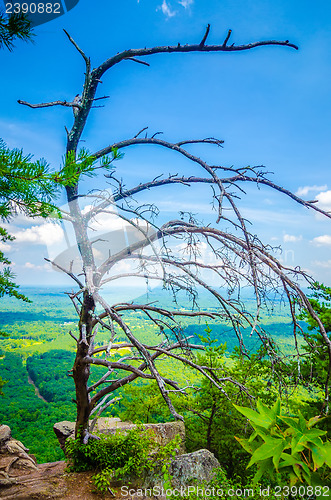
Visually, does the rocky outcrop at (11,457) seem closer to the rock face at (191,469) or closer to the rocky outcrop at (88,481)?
the rocky outcrop at (88,481)

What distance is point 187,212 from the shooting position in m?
5.00

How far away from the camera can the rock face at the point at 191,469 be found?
5055 mm

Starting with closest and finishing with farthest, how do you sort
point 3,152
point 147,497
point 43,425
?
point 3,152
point 147,497
point 43,425

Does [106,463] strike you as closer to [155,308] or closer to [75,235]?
[155,308]

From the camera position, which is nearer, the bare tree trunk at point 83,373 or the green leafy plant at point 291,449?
the green leafy plant at point 291,449

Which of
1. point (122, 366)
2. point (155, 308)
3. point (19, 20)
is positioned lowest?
point (122, 366)

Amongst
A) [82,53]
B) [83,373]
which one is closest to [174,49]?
[82,53]

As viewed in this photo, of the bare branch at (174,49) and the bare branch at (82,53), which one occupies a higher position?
the bare branch at (82,53)

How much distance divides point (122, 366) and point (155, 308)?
47.0 inches

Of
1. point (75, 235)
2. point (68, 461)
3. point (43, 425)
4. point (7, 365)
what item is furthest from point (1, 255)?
point (7, 365)

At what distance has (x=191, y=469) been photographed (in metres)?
5.20

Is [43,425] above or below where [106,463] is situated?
below

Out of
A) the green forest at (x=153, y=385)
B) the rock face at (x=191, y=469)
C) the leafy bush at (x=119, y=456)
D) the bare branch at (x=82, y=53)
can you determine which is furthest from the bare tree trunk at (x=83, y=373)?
the bare branch at (x=82, y=53)

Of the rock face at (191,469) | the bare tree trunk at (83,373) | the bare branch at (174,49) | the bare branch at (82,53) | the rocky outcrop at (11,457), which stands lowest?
the rocky outcrop at (11,457)
